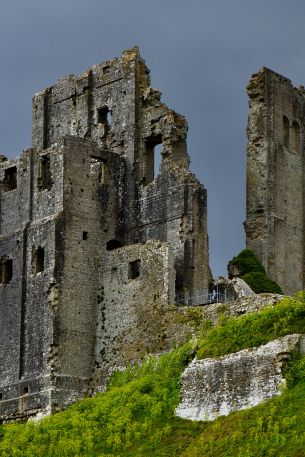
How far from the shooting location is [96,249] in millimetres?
55219

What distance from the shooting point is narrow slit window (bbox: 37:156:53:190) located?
185ft

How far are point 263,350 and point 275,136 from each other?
22.7 metres

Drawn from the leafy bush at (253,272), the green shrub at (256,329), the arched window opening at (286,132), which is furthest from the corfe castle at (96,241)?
the arched window opening at (286,132)

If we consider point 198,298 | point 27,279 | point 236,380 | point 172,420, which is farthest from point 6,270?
point 236,380

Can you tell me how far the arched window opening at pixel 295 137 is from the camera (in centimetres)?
6794

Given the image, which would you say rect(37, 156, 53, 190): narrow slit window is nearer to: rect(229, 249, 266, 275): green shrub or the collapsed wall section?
the collapsed wall section

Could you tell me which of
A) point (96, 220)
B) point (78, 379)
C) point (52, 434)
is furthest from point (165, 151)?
point (52, 434)

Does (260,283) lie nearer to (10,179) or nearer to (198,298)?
(198,298)

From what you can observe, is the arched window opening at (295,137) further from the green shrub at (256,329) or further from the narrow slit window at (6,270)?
the green shrub at (256,329)

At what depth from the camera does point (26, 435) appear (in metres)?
49.9

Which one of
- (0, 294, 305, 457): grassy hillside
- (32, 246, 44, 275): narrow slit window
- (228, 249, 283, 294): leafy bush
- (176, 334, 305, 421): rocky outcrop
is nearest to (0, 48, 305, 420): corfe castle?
(32, 246, 44, 275): narrow slit window

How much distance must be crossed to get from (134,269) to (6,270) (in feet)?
16.7

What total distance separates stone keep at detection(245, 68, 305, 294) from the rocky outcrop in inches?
736

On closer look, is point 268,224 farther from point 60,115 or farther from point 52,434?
point 52,434
